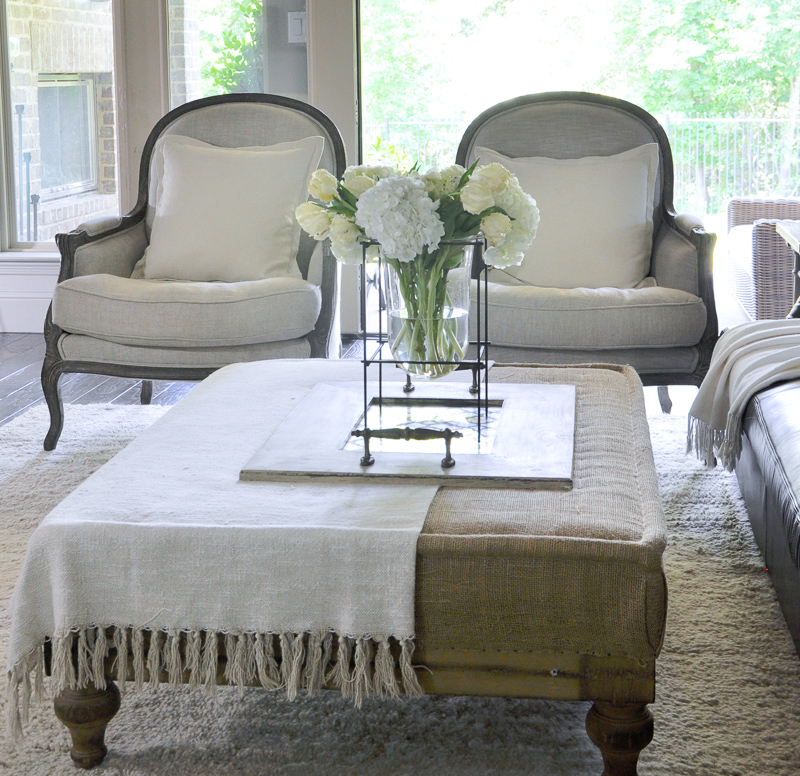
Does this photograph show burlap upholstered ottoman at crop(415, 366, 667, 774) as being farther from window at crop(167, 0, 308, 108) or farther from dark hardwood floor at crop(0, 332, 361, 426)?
window at crop(167, 0, 308, 108)

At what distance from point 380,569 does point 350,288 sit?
3.37 metres

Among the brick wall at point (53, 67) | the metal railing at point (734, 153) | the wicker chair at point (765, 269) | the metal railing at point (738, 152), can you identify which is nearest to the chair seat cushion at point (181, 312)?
the wicker chair at point (765, 269)

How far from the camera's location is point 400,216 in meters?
1.53

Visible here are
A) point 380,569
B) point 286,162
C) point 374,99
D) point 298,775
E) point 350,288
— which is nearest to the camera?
point 380,569

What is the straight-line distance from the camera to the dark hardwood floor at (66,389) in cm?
344

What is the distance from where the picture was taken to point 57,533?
1.28 m

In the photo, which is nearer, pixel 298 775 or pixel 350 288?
pixel 298 775

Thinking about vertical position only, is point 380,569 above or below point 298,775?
above

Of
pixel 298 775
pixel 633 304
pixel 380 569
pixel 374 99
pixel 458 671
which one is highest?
pixel 374 99

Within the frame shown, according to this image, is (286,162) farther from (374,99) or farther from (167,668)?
(374,99)

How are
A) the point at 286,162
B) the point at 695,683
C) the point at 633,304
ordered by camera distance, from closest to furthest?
the point at 695,683
the point at 633,304
the point at 286,162

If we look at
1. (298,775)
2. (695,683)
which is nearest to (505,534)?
(298,775)

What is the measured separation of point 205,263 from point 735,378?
65.5 inches

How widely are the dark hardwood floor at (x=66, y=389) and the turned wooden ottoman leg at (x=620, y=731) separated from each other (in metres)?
2.47
